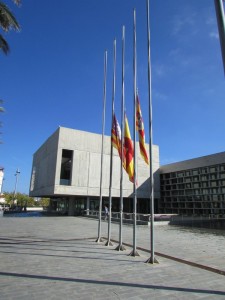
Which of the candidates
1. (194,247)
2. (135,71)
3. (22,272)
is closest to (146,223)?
(194,247)

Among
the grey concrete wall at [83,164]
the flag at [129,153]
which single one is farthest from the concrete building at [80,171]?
the flag at [129,153]

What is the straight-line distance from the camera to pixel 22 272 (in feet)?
24.6

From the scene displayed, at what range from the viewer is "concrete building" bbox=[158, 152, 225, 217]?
36.6m

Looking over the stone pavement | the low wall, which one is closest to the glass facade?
the low wall

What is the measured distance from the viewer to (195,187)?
40.6m

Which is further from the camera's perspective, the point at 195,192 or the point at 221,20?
the point at 195,192

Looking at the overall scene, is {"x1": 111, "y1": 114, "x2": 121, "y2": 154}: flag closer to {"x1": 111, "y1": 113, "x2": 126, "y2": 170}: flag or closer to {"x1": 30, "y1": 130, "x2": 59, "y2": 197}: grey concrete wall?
{"x1": 111, "y1": 113, "x2": 126, "y2": 170}: flag

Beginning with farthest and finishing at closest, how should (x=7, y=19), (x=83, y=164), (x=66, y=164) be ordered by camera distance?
(x=66, y=164) < (x=83, y=164) < (x=7, y=19)

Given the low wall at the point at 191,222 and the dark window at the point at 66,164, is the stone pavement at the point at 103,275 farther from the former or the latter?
the dark window at the point at 66,164

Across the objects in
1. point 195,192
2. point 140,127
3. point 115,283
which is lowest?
point 115,283

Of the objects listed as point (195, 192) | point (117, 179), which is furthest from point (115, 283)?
point (117, 179)

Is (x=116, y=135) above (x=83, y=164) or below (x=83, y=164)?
below

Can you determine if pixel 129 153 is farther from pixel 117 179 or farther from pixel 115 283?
pixel 117 179

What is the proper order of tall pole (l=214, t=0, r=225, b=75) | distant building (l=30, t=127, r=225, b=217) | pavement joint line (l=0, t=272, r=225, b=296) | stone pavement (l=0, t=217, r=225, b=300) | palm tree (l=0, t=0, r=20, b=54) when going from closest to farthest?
tall pole (l=214, t=0, r=225, b=75) < stone pavement (l=0, t=217, r=225, b=300) < pavement joint line (l=0, t=272, r=225, b=296) < palm tree (l=0, t=0, r=20, b=54) < distant building (l=30, t=127, r=225, b=217)
